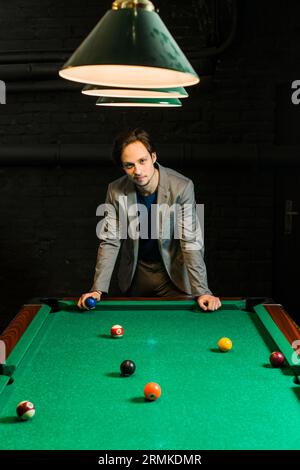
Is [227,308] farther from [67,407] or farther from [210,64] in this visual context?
[210,64]

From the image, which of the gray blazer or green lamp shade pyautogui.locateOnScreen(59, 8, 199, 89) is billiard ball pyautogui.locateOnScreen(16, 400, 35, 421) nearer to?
green lamp shade pyautogui.locateOnScreen(59, 8, 199, 89)

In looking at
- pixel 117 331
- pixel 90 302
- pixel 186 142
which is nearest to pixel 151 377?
pixel 117 331

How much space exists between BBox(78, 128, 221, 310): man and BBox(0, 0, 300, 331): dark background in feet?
4.59

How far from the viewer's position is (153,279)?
13.3ft

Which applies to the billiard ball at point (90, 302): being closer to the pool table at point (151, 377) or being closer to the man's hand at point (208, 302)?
the pool table at point (151, 377)

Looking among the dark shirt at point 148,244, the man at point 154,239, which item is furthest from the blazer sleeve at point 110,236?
the dark shirt at point 148,244

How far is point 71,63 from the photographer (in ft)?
6.47

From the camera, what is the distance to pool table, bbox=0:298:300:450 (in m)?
1.92

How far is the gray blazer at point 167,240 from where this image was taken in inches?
152

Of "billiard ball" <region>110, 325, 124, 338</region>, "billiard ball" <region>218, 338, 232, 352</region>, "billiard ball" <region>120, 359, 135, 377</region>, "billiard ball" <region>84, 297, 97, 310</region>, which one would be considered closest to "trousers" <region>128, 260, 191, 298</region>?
"billiard ball" <region>84, 297, 97, 310</region>

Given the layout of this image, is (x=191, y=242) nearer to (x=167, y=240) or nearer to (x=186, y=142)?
(x=167, y=240)

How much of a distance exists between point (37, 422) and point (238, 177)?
372 cm

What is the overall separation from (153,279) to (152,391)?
1.88m
